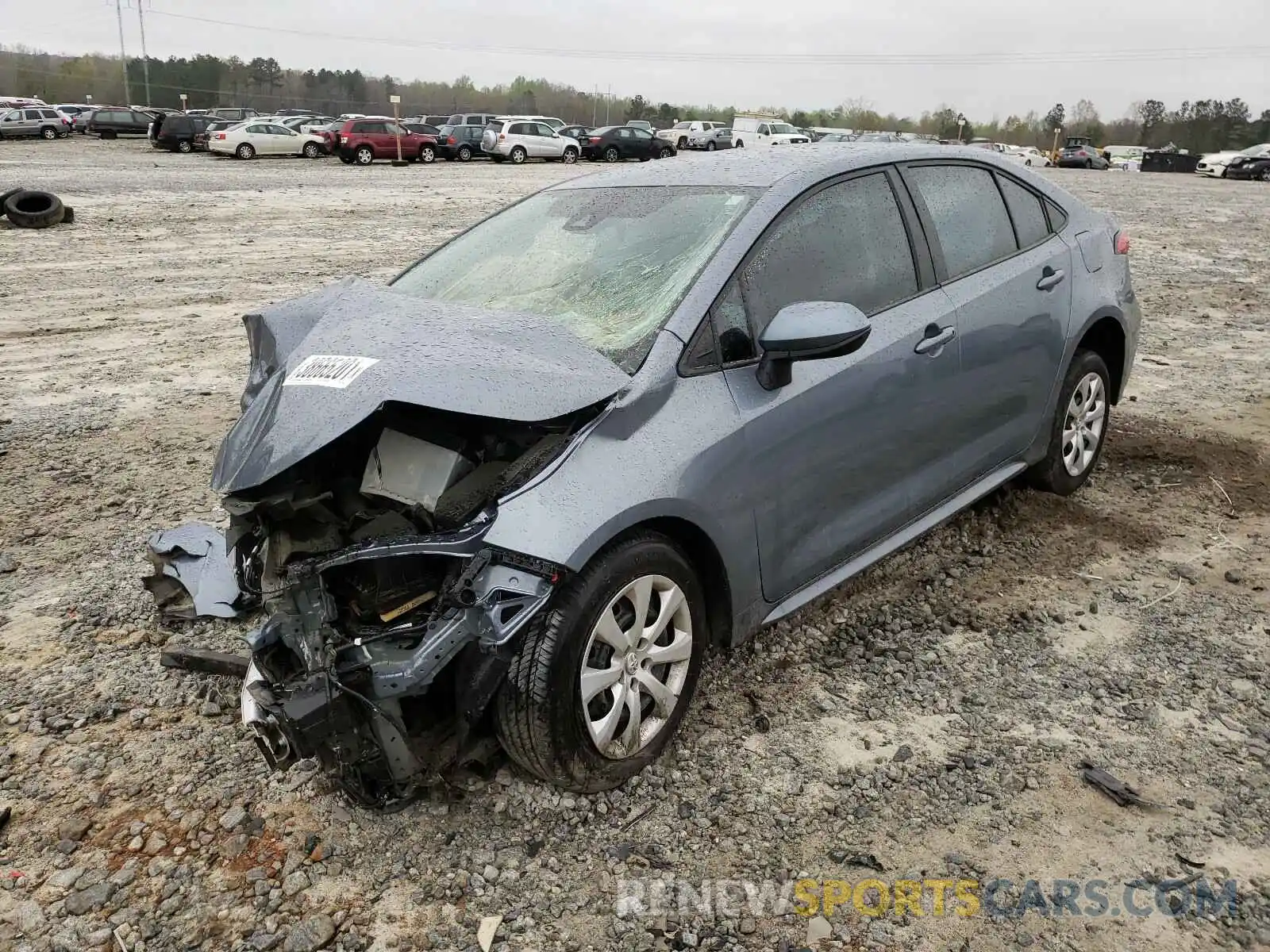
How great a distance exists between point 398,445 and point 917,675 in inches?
77.7

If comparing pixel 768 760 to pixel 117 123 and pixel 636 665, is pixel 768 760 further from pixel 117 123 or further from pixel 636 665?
pixel 117 123

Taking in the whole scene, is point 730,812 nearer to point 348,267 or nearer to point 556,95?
point 348,267

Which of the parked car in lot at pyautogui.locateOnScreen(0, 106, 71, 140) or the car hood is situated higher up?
the parked car in lot at pyautogui.locateOnScreen(0, 106, 71, 140)

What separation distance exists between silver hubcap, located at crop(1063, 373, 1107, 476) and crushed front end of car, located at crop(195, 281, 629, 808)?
9.24ft

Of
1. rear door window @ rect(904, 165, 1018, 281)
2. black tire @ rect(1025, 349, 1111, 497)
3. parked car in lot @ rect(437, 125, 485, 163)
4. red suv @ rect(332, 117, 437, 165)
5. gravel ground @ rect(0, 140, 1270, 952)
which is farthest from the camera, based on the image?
parked car in lot @ rect(437, 125, 485, 163)

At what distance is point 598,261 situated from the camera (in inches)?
129

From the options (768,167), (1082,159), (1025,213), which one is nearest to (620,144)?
(1082,159)

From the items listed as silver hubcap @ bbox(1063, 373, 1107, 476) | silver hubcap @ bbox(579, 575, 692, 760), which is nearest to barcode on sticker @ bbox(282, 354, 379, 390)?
silver hubcap @ bbox(579, 575, 692, 760)

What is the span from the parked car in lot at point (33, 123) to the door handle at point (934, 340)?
150 feet

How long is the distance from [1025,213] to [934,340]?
1.22 meters

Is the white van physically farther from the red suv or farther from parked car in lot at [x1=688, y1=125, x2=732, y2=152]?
the red suv

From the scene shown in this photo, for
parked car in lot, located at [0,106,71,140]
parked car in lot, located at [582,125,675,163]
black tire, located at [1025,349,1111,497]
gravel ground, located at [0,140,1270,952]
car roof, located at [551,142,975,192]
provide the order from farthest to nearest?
parked car in lot, located at [0,106,71,140] < parked car in lot, located at [582,125,675,163] < black tire, located at [1025,349,1111,497] < car roof, located at [551,142,975,192] < gravel ground, located at [0,140,1270,952]

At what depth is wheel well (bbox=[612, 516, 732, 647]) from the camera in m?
2.69

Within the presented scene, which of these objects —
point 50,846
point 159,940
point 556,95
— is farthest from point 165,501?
point 556,95
